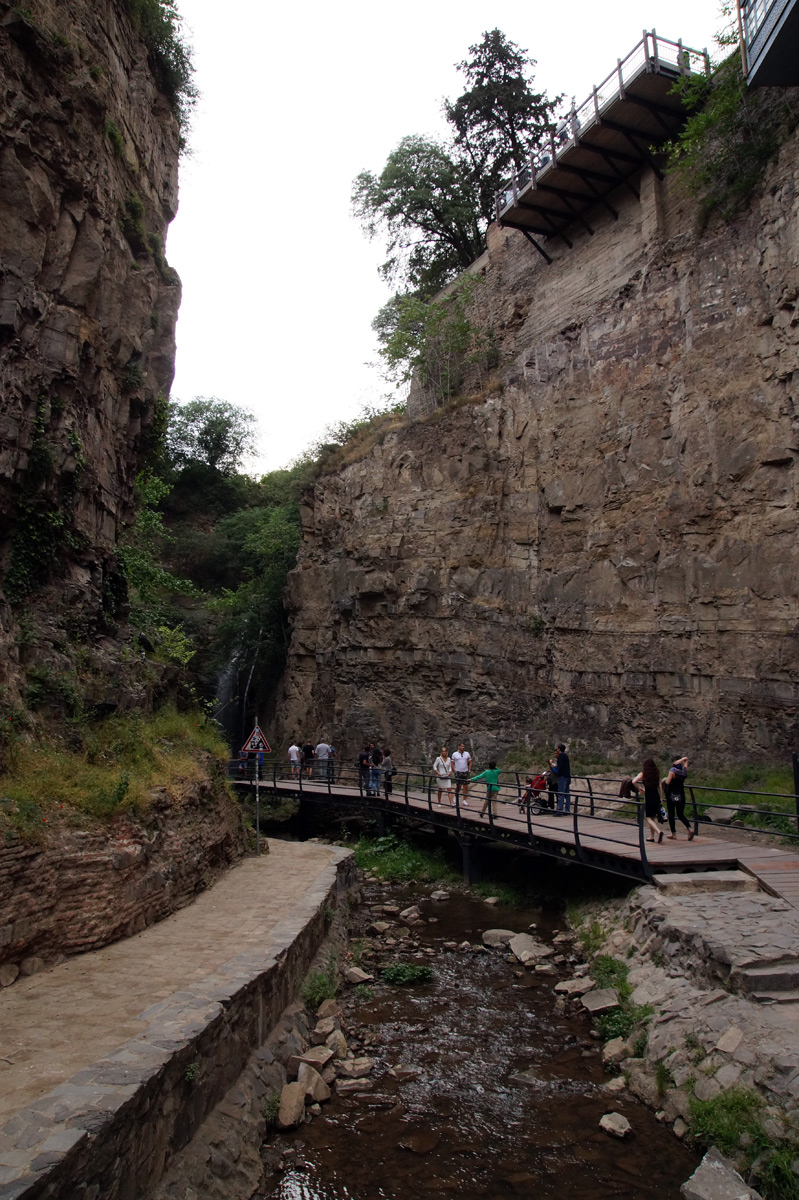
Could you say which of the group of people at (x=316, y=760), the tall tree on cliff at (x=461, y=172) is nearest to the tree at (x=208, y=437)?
the tall tree on cliff at (x=461, y=172)

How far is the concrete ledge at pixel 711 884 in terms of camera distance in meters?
9.43

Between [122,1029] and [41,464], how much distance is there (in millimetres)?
7982

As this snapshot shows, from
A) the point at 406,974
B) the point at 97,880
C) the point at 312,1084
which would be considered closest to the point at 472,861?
the point at 406,974

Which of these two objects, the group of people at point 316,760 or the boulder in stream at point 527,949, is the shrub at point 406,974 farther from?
the group of people at point 316,760

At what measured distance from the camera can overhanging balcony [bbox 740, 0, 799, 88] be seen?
13.0 meters

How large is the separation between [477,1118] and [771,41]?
17441 mm

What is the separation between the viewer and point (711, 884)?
949cm

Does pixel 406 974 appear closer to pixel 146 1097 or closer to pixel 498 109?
pixel 146 1097

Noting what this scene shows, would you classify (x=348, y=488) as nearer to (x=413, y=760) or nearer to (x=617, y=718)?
(x=413, y=760)

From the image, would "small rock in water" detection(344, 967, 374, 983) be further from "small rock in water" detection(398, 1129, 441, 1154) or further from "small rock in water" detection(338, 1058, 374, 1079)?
"small rock in water" detection(398, 1129, 441, 1154)

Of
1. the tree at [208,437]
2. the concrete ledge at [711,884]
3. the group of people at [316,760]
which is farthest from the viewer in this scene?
the tree at [208,437]

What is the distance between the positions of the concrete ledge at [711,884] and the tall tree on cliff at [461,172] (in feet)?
101

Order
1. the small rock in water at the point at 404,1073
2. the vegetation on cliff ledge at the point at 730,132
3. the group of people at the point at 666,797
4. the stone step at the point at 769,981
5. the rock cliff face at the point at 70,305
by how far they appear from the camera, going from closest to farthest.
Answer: the stone step at the point at 769,981, the small rock in water at the point at 404,1073, the rock cliff face at the point at 70,305, the group of people at the point at 666,797, the vegetation on cliff ledge at the point at 730,132

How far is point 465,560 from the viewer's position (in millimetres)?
22984
